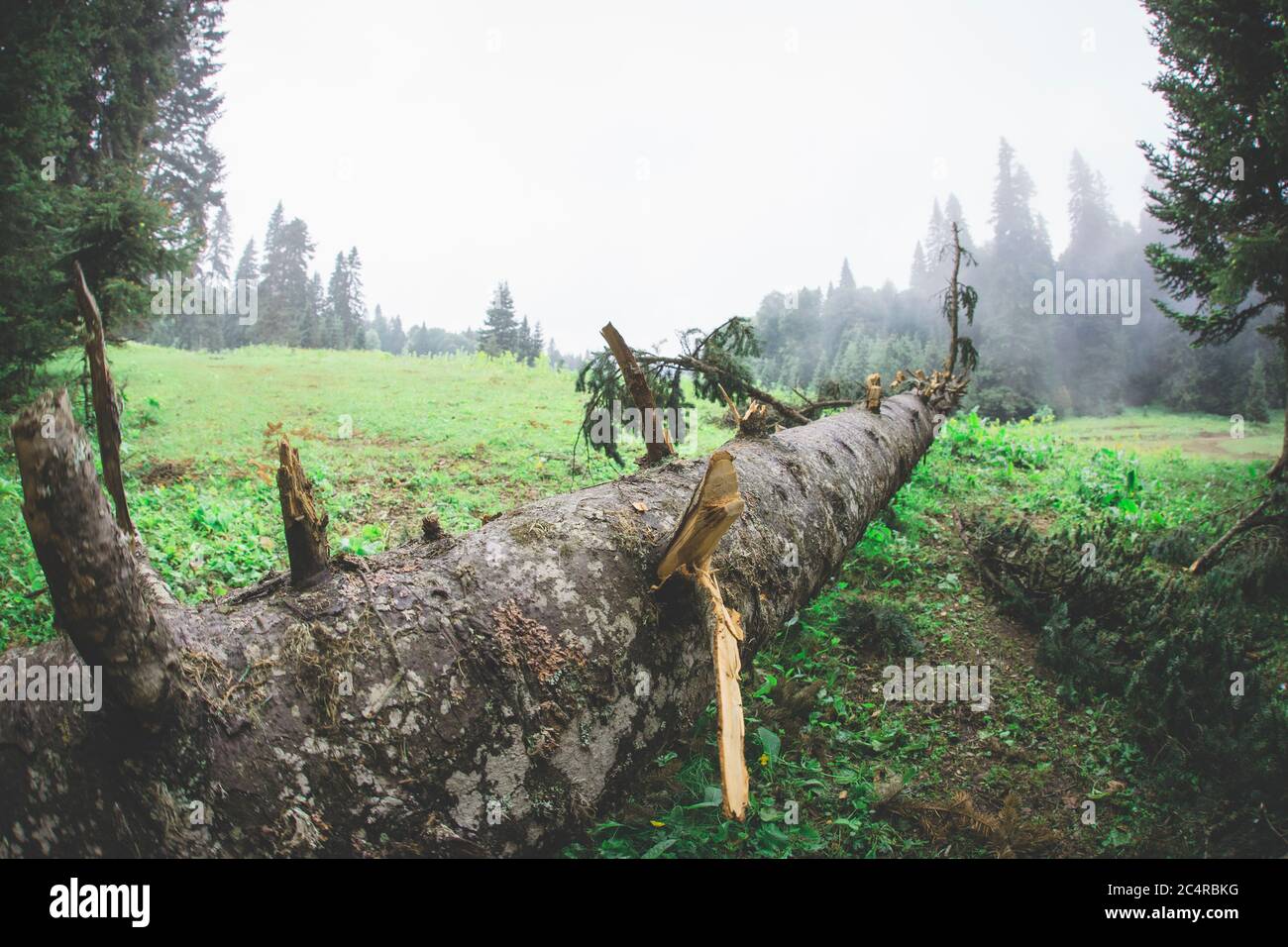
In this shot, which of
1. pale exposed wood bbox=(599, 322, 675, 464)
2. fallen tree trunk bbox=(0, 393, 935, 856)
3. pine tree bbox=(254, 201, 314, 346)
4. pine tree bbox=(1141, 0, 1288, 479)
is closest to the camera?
fallen tree trunk bbox=(0, 393, 935, 856)

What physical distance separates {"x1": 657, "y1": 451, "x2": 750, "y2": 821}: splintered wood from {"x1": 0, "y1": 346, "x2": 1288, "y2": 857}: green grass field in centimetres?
69

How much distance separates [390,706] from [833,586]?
3755mm

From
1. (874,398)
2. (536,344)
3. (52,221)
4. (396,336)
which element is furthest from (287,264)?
(874,398)

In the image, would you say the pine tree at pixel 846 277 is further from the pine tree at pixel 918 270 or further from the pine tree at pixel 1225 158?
the pine tree at pixel 1225 158

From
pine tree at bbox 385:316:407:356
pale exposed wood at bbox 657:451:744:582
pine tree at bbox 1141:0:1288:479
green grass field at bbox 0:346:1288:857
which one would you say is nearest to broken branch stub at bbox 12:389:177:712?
pale exposed wood at bbox 657:451:744:582

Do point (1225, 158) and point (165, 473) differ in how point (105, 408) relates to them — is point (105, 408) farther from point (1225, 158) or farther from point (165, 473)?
point (1225, 158)

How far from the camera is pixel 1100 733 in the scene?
3113 millimetres

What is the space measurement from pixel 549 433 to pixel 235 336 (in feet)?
150

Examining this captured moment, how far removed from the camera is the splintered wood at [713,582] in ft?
5.12

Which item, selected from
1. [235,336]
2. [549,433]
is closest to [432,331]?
[235,336]

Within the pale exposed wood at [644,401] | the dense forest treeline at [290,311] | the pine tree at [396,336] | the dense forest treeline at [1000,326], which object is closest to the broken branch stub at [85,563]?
the pale exposed wood at [644,401]

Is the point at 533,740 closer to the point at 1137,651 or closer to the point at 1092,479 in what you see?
the point at 1137,651

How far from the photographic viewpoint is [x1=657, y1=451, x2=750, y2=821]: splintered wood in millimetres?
1562

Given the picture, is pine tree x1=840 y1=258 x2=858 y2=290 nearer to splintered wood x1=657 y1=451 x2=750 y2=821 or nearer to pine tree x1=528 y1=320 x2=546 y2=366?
pine tree x1=528 y1=320 x2=546 y2=366
